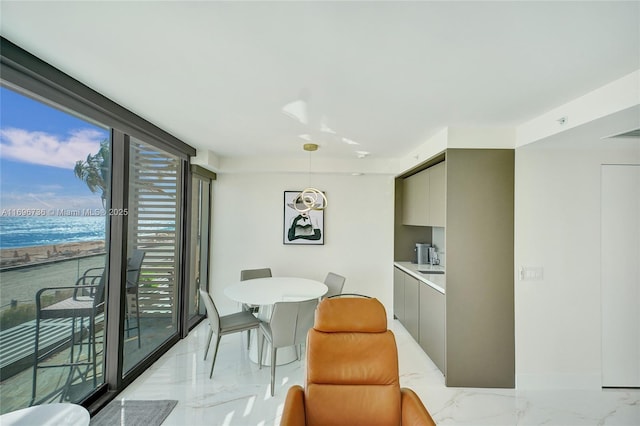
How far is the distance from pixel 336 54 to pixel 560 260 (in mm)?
2855

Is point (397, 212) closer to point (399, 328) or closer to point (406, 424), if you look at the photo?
point (399, 328)

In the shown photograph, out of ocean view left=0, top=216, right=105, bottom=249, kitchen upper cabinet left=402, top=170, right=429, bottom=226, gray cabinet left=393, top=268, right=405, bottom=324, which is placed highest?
kitchen upper cabinet left=402, top=170, right=429, bottom=226

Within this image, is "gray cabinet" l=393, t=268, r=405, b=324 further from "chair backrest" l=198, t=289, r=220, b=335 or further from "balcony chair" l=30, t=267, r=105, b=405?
"balcony chair" l=30, t=267, r=105, b=405

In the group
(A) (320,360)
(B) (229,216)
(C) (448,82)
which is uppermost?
(C) (448,82)

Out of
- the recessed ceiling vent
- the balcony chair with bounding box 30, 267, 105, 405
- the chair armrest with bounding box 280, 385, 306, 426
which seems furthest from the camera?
the recessed ceiling vent

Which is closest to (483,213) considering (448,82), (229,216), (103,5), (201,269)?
(448,82)

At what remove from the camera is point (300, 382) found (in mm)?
2807

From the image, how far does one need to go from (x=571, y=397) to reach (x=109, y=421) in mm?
3943

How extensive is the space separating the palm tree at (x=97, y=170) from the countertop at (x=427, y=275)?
3220 millimetres

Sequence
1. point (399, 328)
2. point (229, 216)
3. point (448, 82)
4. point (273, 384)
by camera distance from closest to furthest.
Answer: point (448, 82), point (273, 384), point (399, 328), point (229, 216)

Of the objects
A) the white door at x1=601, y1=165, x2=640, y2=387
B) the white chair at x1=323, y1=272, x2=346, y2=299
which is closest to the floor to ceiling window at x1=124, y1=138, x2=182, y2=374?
the white chair at x1=323, y1=272, x2=346, y2=299

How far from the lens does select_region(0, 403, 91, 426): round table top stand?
1316mm

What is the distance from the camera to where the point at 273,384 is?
101 inches

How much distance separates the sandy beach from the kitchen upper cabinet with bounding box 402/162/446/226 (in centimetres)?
326
